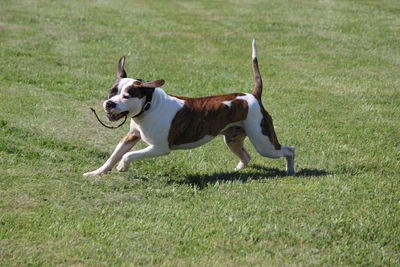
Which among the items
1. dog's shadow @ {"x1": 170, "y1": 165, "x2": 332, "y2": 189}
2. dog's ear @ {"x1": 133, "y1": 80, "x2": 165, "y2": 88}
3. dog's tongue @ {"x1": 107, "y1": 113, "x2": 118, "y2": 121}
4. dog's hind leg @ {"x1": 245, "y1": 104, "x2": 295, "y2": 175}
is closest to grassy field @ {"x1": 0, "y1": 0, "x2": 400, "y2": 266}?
dog's shadow @ {"x1": 170, "y1": 165, "x2": 332, "y2": 189}

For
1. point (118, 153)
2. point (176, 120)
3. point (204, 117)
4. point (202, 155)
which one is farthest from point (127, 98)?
point (202, 155)

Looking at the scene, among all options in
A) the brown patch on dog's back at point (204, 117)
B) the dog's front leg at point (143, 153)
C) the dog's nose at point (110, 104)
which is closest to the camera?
the dog's nose at point (110, 104)

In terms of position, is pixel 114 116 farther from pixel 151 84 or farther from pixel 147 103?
pixel 151 84

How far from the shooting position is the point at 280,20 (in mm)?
18719

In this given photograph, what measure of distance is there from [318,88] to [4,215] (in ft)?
25.6

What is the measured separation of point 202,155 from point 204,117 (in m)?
1.25

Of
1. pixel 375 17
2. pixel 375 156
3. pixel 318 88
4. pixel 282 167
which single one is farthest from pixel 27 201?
pixel 375 17

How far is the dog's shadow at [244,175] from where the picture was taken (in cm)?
762

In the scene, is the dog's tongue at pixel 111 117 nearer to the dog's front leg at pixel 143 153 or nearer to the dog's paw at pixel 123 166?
the dog's front leg at pixel 143 153

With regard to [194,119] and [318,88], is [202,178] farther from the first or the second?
[318,88]

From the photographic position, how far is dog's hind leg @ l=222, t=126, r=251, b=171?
25.9 ft

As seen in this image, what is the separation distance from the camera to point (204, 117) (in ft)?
24.7

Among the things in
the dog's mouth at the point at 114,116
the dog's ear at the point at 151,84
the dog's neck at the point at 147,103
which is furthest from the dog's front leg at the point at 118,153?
the dog's ear at the point at 151,84

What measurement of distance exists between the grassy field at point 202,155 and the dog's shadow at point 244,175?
0.9 inches
